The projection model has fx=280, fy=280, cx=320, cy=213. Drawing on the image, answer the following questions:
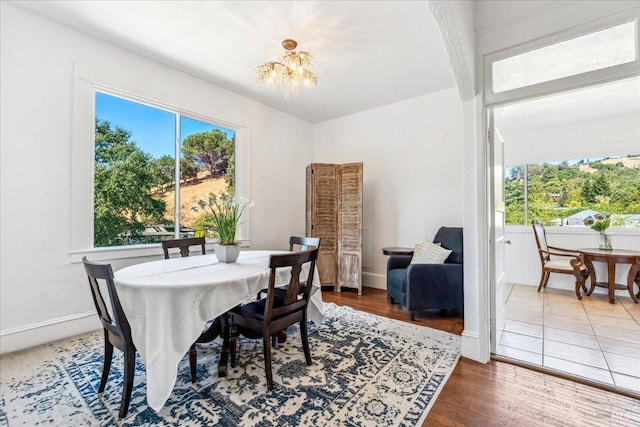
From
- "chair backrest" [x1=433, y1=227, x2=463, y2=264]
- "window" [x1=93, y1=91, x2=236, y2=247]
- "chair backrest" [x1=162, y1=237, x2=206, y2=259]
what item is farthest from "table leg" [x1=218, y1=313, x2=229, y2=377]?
"chair backrest" [x1=433, y1=227, x2=463, y2=264]

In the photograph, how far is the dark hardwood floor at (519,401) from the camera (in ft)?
5.16

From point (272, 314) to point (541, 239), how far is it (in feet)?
15.3

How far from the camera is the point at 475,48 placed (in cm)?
227

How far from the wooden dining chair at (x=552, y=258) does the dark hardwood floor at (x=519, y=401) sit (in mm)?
2784

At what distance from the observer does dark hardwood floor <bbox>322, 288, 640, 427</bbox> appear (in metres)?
1.57

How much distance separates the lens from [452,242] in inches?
135

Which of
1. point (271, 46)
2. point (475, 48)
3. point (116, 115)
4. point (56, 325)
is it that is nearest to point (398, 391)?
point (475, 48)

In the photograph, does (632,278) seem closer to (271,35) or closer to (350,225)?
(350,225)

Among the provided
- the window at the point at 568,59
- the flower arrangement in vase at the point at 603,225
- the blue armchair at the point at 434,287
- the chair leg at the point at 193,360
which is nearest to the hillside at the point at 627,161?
the flower arrangement in vase at the point at 603,225

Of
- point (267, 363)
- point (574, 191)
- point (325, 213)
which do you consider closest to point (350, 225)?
point (325, 213)

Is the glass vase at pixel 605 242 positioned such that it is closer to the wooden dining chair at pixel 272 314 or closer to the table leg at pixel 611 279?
the table leg at pixel 611 279

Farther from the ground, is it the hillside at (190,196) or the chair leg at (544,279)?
the hillside at (190,196)

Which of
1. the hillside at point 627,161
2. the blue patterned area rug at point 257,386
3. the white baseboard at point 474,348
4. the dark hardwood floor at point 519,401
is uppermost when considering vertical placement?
the hillside at point 627,161

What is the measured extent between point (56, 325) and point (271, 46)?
332 cm
